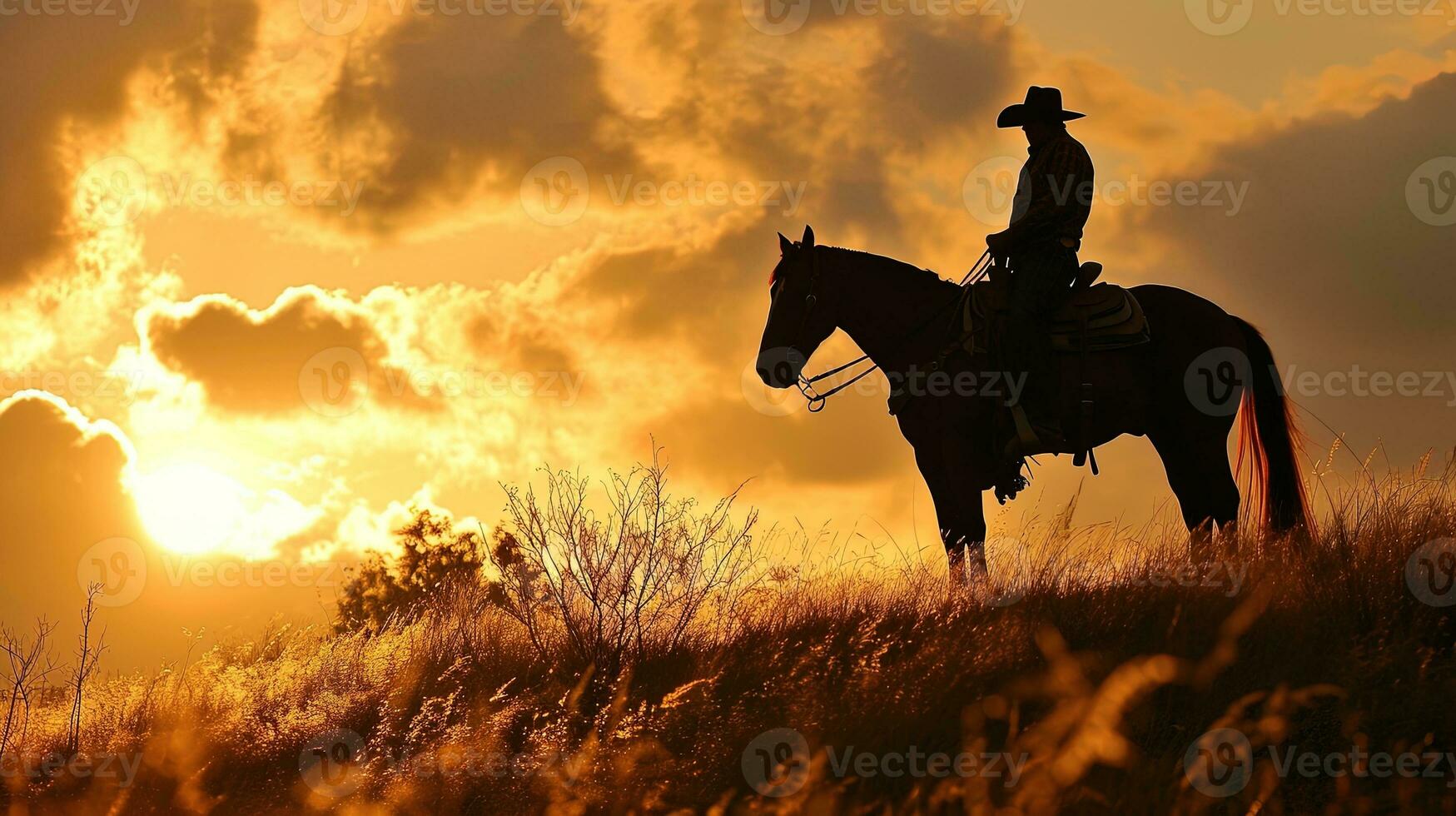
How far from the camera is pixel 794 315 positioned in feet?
30.7

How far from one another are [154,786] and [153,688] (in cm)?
202

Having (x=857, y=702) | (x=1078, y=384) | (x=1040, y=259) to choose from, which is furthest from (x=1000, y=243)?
(x=857, y=702)

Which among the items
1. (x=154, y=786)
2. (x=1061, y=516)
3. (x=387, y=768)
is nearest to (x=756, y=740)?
(x=387, y=768)

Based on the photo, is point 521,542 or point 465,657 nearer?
point 465,657

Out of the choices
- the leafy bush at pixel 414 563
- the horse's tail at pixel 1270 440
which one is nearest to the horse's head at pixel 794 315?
the horse's tail at pixel 1270 440

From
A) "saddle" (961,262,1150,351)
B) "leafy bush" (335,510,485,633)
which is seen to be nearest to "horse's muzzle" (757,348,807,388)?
"saddle" (961,262,1150,351)

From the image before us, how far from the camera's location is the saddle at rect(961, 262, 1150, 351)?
29.2 ft

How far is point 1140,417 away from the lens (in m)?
9.12

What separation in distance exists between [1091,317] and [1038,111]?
1.74m

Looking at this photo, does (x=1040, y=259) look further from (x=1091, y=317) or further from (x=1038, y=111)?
(x=1038, y=111)

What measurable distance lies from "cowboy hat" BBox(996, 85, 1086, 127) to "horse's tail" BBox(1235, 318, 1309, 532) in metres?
2.38

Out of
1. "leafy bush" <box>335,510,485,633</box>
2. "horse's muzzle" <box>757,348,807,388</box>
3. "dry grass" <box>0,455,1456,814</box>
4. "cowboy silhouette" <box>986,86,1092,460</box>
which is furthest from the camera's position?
"leafy bush" <box>335,510,485,633</box>

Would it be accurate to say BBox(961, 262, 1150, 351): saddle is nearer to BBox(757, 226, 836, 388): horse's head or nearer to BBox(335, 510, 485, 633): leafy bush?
BBox(757, 226, 836, 388): horse's head

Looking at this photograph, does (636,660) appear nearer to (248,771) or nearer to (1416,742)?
(248,771)
